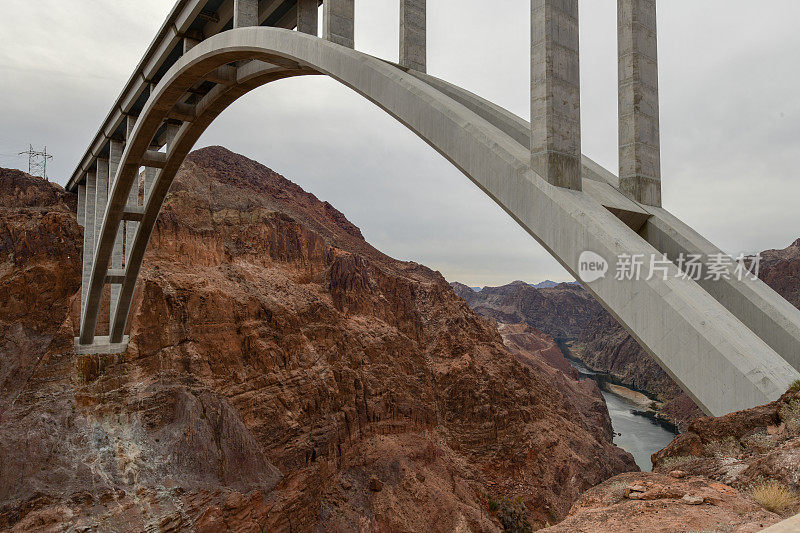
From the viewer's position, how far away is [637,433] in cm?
5038

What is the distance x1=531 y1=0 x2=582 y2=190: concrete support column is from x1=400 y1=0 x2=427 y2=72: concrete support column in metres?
2.24

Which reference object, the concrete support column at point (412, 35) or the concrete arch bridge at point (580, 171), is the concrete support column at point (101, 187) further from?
the concrete support column at point (412, 35)

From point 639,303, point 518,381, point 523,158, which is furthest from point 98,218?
point 518,381

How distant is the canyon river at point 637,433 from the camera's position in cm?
4425

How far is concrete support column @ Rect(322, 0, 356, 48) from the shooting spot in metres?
6.49

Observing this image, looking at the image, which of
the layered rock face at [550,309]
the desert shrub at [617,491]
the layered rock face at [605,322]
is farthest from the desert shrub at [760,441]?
the layered rock face at [550,309]

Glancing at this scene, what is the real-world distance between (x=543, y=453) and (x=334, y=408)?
15.9 meters

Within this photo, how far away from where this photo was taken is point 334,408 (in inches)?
1069

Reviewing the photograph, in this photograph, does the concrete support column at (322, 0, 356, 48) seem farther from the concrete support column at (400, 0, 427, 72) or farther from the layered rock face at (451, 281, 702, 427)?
the layered rock face at (451, 281, 702, 427)

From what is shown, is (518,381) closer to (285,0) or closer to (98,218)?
(98,218)

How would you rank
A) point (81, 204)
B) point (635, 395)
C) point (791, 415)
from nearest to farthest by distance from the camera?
point (791, 415) < point (81, 204) < point (635, 395)

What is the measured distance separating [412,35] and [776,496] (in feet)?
21.0

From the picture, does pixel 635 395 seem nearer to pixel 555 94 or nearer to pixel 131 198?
pixel 131 198

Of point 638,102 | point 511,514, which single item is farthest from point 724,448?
point 511,514
